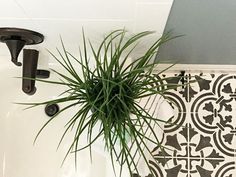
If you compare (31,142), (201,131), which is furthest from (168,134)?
(31,142)

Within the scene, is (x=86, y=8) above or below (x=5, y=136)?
above

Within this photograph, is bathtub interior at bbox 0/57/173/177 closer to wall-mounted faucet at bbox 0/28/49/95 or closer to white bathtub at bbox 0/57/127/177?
white bathtub at bbox 0/57/127/177

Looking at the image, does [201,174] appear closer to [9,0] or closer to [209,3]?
[209,3]

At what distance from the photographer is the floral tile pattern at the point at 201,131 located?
1565 millimetres

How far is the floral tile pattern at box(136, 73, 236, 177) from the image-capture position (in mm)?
1565

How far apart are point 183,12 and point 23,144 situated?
3.03 feet

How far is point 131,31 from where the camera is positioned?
1.30 m

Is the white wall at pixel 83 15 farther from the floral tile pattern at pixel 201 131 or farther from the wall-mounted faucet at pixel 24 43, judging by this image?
the floral tile pattern at pixel 201 131

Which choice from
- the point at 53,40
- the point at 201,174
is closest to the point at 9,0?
the point at 53,40

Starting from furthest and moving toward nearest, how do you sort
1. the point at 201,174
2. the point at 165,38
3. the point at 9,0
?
the point at 201,174
the point at 165,38
the point at 9,0

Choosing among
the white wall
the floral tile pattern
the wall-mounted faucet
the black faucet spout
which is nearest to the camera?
the white wall

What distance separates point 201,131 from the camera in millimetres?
1593

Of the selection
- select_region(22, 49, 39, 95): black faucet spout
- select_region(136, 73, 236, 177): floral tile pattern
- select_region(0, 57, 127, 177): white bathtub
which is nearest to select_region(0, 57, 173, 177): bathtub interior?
select_region(0, 57, 127, 177): white bathtub

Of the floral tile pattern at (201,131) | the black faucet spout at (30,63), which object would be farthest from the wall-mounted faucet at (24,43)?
the floral tile pattern at (201,131)
